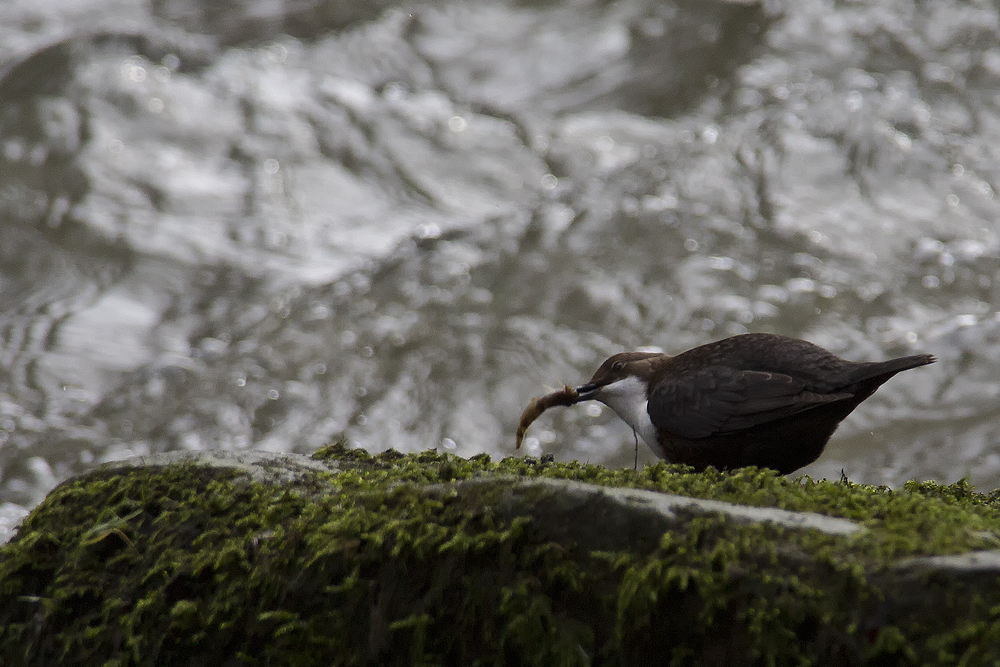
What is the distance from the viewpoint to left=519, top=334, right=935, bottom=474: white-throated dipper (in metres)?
3.02

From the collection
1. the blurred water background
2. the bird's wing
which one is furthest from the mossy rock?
the blurred water background

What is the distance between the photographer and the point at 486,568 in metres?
1.96

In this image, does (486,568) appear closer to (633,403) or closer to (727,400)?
(727,400)

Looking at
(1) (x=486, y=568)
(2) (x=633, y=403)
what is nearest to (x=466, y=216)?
(2) (x=633, y=403)

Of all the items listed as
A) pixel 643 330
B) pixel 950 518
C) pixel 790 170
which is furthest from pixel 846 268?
pixel 950 518

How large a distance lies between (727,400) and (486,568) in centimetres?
148

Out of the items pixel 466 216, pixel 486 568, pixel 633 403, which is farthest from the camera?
pixel 466 216

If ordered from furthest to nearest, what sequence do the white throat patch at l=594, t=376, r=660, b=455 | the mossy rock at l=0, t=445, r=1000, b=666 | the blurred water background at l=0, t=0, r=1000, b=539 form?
the blurred water background at l=0, t=0, r=1000, b=539 → the white throat patch at l=594, t=376, r=660, b=455 → the mossy rock at l=0, t=445, r=1000, b=666

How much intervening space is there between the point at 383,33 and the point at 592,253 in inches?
164

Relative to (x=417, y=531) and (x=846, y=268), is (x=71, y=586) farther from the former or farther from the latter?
(x=846, y=268)

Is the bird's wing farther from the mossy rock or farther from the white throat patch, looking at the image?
the mossy rock

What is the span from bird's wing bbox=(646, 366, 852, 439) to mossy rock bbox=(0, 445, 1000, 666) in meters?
0.55

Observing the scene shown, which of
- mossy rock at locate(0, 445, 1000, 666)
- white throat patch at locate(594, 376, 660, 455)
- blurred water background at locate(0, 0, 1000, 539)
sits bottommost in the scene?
blurred water background at locate(0, 0, 1000, 539)

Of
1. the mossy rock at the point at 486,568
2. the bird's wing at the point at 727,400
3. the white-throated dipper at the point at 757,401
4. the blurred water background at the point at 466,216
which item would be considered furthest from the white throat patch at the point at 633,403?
the blurred water background at the point at 466,216
